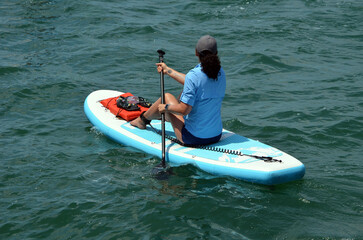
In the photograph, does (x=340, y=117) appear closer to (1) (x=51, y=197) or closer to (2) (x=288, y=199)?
Answer: (2) (x=288, y=199)

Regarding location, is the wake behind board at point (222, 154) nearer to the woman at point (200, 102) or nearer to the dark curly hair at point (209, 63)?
the woman at point (200, 102)

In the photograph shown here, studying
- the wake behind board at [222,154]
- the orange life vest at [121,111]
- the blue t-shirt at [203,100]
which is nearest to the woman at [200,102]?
the blue t-shirt at [203,100]

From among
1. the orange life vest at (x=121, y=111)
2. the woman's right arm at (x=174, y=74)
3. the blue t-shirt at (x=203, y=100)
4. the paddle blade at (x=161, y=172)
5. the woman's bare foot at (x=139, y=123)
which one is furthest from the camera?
the orange life vest at (x=121, y=111)

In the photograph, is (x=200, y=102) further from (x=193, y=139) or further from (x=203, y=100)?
(x=193, y=139)

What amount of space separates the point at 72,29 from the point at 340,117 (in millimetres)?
8160

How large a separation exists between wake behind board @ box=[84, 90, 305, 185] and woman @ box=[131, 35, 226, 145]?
0.72 ft

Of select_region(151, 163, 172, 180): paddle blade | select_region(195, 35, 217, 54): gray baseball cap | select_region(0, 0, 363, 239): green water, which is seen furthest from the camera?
select_region(151, 163, 172, 180): paddle blade

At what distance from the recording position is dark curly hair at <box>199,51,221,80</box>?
6.02m

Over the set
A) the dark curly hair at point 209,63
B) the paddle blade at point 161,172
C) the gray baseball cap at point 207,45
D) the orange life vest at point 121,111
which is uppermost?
the gray baseball cap at point 207,45

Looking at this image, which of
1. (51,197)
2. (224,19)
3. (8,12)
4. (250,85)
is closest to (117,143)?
(51,197)

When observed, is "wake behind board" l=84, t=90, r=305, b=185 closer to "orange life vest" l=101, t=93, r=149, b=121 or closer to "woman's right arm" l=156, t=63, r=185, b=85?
"orange life vest" l=101, t=93, r=149, b=121

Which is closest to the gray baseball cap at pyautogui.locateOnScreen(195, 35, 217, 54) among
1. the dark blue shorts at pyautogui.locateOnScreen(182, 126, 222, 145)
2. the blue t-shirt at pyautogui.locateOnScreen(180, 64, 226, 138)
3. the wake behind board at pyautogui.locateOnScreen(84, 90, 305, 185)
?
the blue t-shirt at pyautogui.locateOnScreen(180, 64, 226, 138)

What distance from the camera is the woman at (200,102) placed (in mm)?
6055

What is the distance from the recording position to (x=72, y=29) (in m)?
13.8
